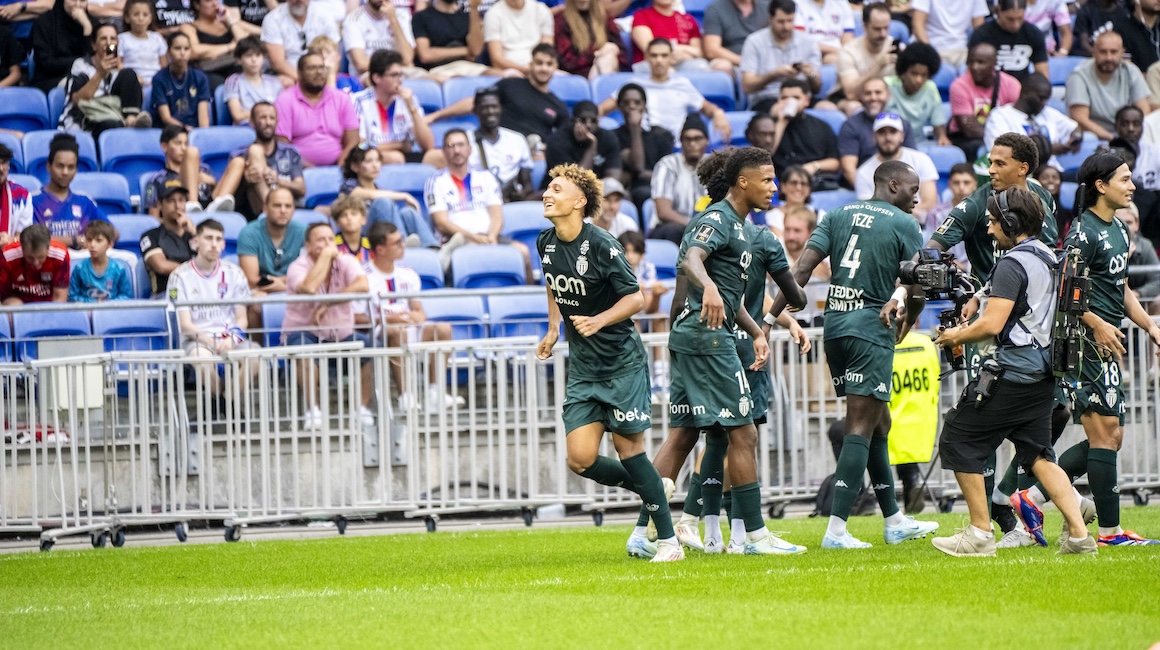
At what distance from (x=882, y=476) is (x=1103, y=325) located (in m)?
1.61

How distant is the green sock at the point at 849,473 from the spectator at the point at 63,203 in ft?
26.1

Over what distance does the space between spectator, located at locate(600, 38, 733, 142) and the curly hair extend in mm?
8734

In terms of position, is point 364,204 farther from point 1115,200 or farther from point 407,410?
point 1115,200

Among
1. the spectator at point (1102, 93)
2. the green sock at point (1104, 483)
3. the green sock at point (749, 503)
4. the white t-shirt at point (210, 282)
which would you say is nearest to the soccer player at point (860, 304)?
the green sock at point (749, 503)

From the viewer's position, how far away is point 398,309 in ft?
41.1

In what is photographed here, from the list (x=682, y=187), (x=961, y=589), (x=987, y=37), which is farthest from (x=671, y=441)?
(x=987, y=37)

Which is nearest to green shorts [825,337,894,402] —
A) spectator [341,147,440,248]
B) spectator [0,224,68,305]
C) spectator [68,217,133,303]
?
spectator [341,147,440,248]

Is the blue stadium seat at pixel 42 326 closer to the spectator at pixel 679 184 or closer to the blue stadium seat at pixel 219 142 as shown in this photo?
the blue stadium seat at pixel 219 142

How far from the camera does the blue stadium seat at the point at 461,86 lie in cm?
1708

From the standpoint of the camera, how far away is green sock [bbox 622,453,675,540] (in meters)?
8.13

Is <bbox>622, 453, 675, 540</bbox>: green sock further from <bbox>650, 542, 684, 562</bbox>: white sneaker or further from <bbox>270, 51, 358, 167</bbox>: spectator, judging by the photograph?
<bbox>270, 51, 358, 167</bbox>: spectator

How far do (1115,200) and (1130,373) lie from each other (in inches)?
174

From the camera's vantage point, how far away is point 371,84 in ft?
54.4

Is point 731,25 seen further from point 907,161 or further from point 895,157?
point 895,157
